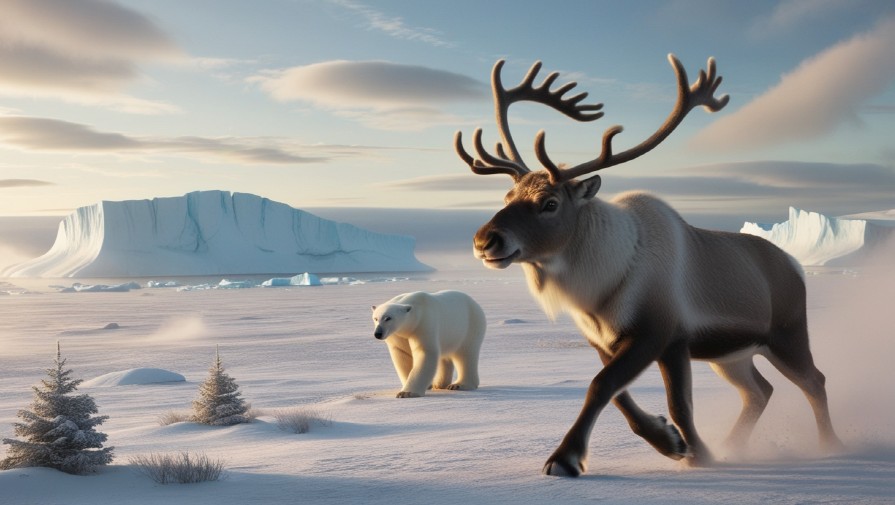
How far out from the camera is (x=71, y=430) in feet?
14.1

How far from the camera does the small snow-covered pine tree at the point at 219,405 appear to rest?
6344 mm

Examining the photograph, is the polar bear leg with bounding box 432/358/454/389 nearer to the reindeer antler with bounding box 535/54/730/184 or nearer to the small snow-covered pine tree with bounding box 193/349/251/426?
the small snow-covered pine tree with bounding box 193/349/251/426

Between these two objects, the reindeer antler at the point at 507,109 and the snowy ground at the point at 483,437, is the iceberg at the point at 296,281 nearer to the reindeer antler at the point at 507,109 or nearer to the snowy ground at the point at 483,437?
the snowy ground at the point at 483,437

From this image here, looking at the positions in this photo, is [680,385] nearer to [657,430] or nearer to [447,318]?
[657,430]

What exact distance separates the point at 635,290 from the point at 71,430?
2945 millimetres

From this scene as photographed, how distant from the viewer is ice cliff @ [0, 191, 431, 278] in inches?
2311

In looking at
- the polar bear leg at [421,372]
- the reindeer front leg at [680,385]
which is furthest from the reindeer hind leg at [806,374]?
the polar bear leg at [421,372]

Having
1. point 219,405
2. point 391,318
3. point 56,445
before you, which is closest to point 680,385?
point 56,445

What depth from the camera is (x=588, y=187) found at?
13.1 ft

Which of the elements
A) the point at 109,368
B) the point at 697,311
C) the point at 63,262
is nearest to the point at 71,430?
the point at 697,311

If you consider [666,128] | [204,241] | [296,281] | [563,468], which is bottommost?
[563,468]

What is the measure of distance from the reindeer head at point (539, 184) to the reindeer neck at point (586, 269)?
0.19 feet

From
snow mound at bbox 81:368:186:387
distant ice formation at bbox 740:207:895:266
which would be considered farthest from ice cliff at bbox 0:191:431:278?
snow mound at bbox 81:368:186:387

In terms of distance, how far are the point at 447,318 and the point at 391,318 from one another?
746 mm
